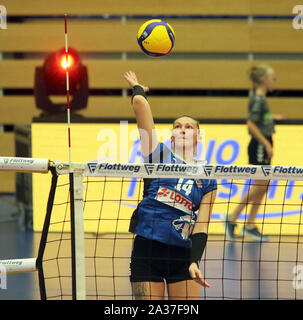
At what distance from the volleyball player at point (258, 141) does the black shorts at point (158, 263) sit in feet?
11.4

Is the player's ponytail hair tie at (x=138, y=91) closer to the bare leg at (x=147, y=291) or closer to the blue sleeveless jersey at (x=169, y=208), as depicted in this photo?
the blue sleeveless jersey at (x=169, y=208)

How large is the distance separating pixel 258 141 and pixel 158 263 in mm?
3856

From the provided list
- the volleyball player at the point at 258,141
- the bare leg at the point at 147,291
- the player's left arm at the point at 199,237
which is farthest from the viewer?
the volleyball player at the point at 258,141

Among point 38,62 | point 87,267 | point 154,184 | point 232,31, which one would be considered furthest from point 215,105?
point 154,184

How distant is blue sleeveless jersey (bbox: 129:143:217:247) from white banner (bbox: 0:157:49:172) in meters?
0.62

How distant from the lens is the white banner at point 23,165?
13.1ft

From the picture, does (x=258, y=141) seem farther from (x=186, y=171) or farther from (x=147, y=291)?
(x=147, y=291)

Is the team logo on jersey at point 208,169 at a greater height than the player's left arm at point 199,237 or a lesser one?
greater

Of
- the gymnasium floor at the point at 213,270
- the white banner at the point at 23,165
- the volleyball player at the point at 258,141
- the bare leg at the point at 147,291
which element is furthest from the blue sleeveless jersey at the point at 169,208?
the volleyball player at the point at 258,141

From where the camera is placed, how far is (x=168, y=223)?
408cm

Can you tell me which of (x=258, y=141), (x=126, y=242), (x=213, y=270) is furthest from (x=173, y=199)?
(x=258, y=141)

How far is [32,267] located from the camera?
162 inches

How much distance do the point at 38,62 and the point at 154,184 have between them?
24.1 feet
